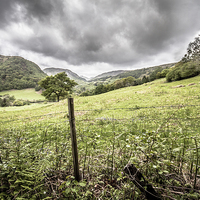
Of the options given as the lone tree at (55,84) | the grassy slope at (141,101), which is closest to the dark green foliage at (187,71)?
the grassy slope at (141,101)

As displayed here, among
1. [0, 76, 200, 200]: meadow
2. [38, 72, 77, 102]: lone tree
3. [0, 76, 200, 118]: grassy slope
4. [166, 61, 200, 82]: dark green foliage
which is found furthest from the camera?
[166, 61, 200, 82]: dark green foliage

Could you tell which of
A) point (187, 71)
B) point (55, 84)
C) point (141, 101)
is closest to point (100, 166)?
point (141, 101)

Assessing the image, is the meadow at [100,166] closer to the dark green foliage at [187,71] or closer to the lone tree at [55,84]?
the lone tree at [55,84]

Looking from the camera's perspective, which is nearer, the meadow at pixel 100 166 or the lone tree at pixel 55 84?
the meadow at pixel 100 166

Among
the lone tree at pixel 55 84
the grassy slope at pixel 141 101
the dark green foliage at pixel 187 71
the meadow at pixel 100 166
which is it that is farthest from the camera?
the dark green foliage at pixel 187 71

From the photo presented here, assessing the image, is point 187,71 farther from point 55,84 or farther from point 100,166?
point 55,84

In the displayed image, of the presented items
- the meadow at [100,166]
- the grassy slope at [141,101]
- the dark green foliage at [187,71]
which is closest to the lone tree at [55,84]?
the grassy slope at [141,101]

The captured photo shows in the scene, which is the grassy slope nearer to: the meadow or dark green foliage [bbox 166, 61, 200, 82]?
the meadow

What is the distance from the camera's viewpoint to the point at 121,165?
2842 mm

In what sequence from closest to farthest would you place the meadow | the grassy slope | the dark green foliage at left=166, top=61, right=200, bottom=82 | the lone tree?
the meadow < the grassy slope < the lone tree < the dark green foliage at left=166, top=61, right=200, bottom=82

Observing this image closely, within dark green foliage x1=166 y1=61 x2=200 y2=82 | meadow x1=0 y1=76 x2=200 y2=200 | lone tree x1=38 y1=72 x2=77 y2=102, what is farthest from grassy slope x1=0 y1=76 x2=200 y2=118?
dark green foliage x1=166 y1=61 x2=200 y2=82

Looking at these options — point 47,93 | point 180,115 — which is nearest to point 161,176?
point 180,115

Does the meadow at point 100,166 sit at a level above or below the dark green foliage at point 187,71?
below

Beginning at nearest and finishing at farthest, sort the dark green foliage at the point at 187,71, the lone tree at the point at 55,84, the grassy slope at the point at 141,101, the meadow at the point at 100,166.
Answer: the meadow at the point at 100,166 < the grassy slope at the point at 141,101 < the lone tree at the point at 55,84 < the dark green foliage at the point at 187,71
